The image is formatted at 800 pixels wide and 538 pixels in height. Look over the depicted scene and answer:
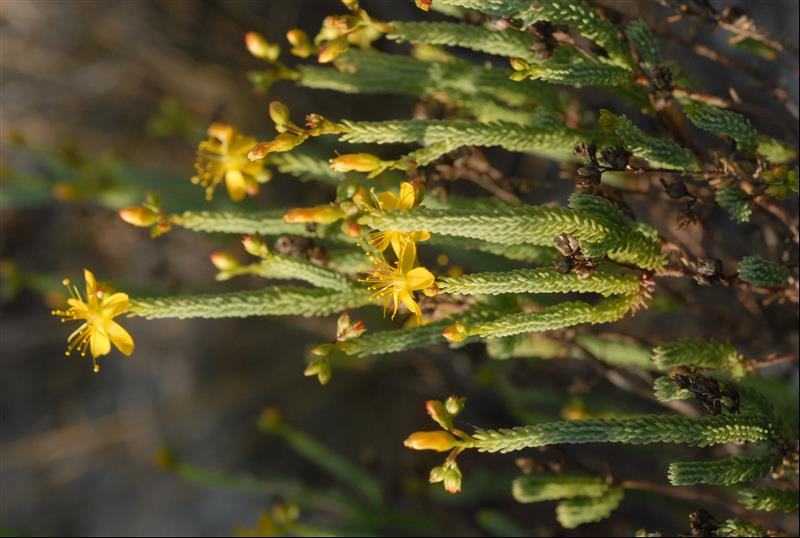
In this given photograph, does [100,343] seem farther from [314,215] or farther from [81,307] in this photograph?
[314,215]

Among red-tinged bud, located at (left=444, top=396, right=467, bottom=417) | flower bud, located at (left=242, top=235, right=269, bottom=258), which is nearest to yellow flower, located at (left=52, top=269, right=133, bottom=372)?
flower bud, located at (left=242, top=235, right=269, bottom=258)

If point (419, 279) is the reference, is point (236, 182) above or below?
below

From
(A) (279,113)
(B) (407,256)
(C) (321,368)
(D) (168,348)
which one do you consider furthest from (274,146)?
(D) (168,348)

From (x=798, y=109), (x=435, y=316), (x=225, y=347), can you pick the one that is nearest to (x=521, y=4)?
(x=435, y=316)

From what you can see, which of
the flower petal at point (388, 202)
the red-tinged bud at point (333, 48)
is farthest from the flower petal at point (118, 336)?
the red-tinged bud at point (333, 48)

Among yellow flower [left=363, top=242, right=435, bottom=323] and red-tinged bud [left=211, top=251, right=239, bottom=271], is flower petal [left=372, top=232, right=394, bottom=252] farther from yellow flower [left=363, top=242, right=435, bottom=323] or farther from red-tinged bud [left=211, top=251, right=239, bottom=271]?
red-tinged bud [left=211, top=251, right=239, bottom=271]

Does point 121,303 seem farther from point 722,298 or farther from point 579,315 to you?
point 722,298
